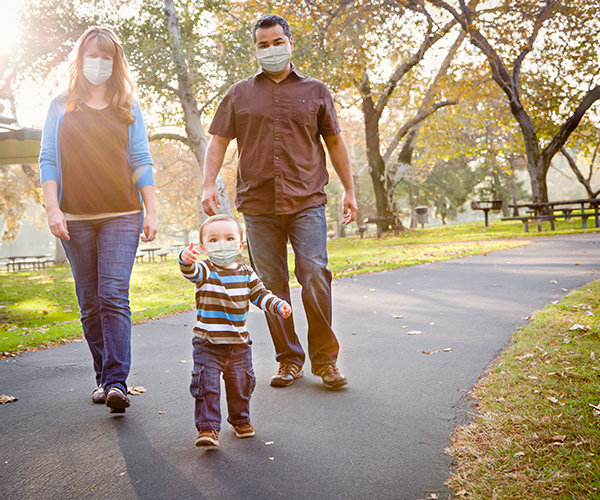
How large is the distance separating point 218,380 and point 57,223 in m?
1.35

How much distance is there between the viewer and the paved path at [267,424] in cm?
224

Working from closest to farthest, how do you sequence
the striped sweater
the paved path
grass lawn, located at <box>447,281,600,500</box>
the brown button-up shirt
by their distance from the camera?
grass lawn, located at <box>447,281,600,500</box>, the paved path, the striped sweater, the brown button-up shirt

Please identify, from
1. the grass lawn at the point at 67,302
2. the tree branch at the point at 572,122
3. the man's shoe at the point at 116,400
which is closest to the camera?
the man's shoe at the point at 116,400

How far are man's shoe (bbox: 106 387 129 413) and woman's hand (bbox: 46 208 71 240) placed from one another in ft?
3.07

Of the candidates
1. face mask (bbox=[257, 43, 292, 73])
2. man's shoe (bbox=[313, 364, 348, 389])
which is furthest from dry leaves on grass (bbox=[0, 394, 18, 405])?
face mask (bbox=[257, 43, 292, 73])

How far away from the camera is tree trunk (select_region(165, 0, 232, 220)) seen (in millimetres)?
15745

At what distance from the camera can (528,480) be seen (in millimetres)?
2109

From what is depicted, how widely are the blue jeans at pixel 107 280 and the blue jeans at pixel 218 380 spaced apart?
2.46 feet

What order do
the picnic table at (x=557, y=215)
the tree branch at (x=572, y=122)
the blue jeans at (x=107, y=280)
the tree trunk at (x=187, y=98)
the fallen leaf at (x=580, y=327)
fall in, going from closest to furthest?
the blue jeans at (x=107, y=280) → the fallen leaf at (x=580, y=327) → the tree trunk at (x=187, y=98) → the picnic table at (x=557, y=215) → the tree branch at (x=572, y=122)

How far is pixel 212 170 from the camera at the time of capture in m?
3.57

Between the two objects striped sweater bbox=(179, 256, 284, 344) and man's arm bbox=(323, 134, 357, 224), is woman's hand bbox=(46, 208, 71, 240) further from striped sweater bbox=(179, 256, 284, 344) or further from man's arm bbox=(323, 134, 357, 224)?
man's arm bbox=(323, 134, 357, 224)

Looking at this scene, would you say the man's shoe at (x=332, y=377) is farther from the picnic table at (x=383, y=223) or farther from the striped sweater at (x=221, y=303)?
the picnic table at (x=383, y=223)

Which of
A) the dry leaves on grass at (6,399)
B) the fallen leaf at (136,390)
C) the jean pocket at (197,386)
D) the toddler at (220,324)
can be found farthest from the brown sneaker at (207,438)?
the dry leaves on grass at (6,399)

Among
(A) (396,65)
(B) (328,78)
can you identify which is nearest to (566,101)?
(A) (396,65)
